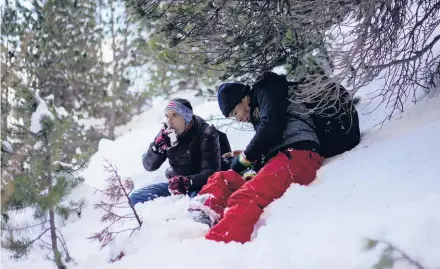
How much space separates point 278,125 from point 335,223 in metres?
1.19

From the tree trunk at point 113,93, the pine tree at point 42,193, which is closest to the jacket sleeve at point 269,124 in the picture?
the pine tree at point 42,193

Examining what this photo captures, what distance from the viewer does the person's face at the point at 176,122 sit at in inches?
173

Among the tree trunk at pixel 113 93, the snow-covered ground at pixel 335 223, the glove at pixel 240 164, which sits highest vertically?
the tree trunk at pixel 113 93

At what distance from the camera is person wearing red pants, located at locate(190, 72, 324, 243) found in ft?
9.50

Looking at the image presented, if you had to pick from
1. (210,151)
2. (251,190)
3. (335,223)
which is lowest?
(335,223)

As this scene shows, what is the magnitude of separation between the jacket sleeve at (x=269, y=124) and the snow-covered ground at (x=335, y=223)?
0.46 metres

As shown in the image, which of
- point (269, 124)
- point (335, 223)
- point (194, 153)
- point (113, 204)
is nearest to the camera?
point (335, 223)

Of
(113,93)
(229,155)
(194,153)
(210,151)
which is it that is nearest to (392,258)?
(229,155)

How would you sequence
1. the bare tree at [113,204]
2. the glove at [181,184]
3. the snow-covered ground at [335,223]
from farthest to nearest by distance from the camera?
the glove at [181,184], the bare tree at [113,204], the snow-covered ground at [335,223]

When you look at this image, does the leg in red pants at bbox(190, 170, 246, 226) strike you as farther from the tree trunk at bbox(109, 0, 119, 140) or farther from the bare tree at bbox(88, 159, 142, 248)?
the tree trunk at bbox(109, 0, 119, 140)

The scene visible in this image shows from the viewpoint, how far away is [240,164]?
3646mm

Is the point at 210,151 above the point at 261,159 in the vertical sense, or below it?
above

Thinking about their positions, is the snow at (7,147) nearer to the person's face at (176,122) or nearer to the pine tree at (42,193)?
the pine tree at (42,193)

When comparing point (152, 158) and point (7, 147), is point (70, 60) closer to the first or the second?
point (152, 158)
